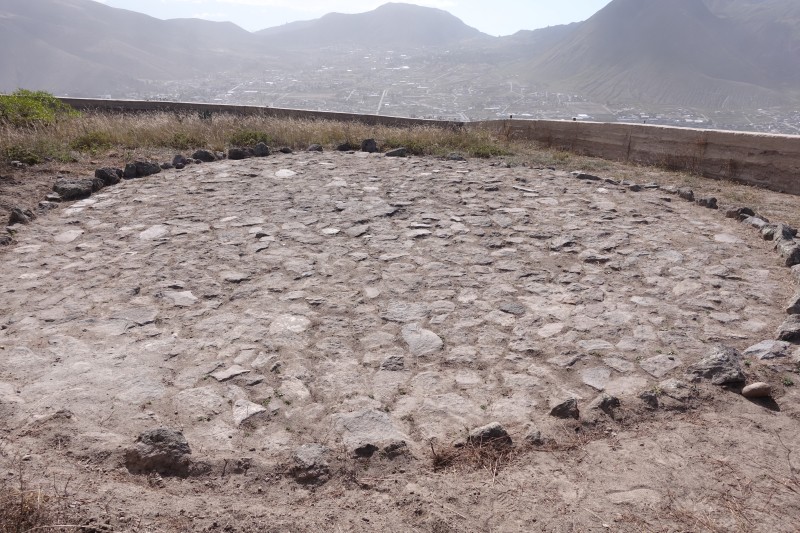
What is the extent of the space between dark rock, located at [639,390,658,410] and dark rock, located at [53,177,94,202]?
24.0 ft

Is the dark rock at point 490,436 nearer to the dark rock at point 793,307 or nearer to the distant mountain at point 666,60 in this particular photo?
the dark rock at point 793,307

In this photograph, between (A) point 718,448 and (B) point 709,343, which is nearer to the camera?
(A) point 718,448

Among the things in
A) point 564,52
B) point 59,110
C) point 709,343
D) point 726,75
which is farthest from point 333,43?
point 709,343

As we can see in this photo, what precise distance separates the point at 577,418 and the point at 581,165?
26.2ft

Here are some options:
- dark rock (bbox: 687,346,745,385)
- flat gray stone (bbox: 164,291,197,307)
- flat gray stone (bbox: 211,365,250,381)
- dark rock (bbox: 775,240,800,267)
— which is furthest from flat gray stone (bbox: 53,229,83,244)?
dark rock (bbox: 775,240,800,267)

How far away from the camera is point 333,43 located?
18275 cm

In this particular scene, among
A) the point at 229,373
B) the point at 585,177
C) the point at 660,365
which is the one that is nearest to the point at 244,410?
the point at 229,373

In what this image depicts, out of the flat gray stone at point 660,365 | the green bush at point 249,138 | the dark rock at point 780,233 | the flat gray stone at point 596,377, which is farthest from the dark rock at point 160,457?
the green bush at point 249,138

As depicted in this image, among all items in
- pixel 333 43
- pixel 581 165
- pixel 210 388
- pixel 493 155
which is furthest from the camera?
pixel 333 43

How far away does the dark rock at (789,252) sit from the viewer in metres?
5.27

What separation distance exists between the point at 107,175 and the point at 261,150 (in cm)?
285

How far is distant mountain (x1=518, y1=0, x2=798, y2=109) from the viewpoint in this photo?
68375 mm

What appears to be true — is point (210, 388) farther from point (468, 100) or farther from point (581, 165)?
point (468, 100)

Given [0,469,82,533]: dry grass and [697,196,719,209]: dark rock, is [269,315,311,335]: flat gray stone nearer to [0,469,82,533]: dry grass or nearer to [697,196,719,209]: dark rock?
[0,469,82,533]: dry grass
